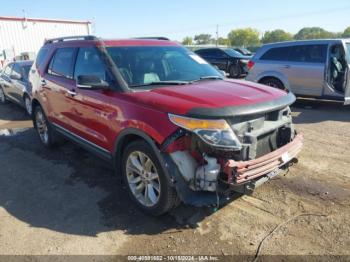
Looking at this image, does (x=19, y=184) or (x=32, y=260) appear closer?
(x=32, y=260)

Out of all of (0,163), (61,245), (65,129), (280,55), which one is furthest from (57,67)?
(280,55)

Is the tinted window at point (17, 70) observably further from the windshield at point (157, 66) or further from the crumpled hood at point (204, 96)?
the crumpled hood at point (204, 96)

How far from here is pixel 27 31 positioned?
928 inches

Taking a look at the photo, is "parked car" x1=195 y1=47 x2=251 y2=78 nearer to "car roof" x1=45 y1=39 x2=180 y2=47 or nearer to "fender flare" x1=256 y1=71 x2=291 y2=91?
"fender flare" x1=256 y1=71 x2=291 y2=91

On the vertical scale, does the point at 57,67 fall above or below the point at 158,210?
above

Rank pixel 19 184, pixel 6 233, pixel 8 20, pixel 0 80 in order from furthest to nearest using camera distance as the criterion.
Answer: pixel 8 20, pixel 0 80, pixel 19 184, pixel 6 233

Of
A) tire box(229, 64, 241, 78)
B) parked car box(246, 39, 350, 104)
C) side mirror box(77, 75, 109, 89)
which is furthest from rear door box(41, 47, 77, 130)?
tire box(229, 64, 241, 78)

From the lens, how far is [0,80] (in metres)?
11.0

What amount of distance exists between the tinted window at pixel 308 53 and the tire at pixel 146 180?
657cm

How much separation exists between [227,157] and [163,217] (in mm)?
1108

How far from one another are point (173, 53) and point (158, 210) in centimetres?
228

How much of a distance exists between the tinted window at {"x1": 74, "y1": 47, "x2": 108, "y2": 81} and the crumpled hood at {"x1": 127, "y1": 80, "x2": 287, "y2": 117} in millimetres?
703

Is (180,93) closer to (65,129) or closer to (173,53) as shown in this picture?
(173,53)

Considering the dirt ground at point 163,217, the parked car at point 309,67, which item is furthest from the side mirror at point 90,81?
the parked car at point 309,67
